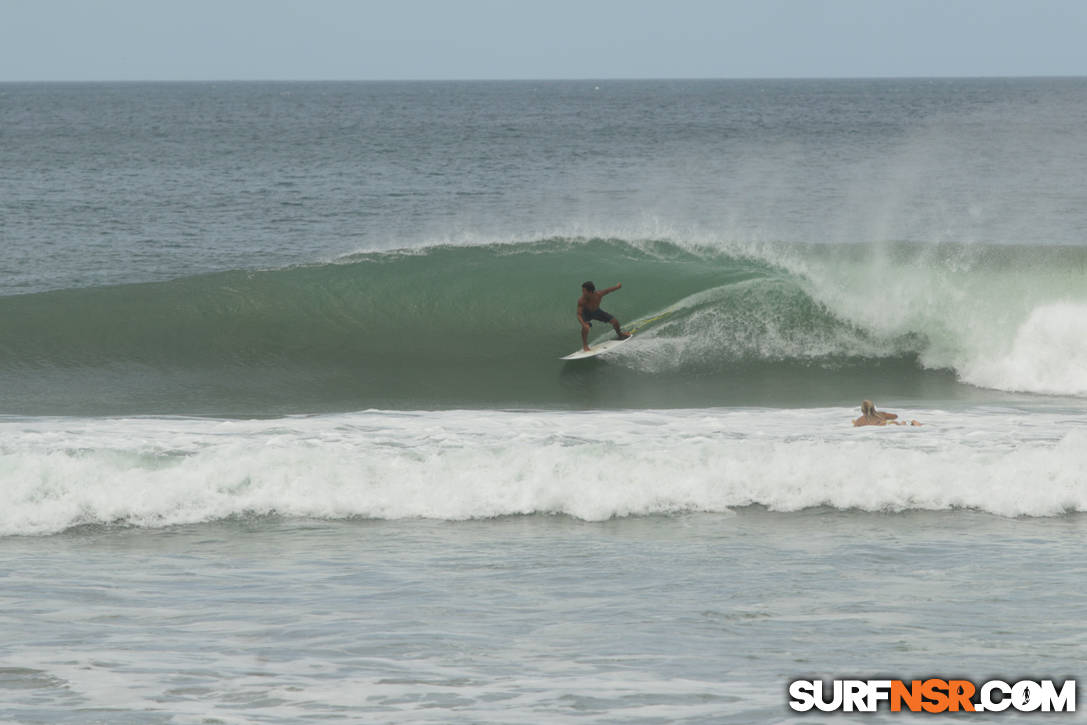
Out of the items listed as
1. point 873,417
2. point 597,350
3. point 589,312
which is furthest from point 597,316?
point 873,417

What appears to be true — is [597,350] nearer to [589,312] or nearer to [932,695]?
[589,312]

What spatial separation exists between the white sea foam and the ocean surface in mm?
36

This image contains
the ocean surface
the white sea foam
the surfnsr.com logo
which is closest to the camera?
the surfnsr.com logo

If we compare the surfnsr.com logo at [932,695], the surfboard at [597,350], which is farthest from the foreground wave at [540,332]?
the surfnsr.com logo at [932,695]

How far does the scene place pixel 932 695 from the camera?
573 cm

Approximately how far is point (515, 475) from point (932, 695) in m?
4.98

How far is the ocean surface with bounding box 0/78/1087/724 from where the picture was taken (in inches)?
244

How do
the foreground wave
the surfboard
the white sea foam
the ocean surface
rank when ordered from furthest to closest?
the surfboard
the foreground wave
the white sea foam
the ocean surface

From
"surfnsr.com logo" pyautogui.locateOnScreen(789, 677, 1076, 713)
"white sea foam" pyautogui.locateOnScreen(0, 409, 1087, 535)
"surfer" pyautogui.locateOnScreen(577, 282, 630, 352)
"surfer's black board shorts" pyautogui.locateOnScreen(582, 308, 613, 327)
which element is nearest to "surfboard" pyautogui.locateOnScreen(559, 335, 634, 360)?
"surfer" pyautogui.locateOnScreen(577, 282, 630, 352)

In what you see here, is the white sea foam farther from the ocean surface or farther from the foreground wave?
the foreground wave

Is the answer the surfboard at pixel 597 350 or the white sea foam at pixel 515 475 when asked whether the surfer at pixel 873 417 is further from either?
the surfboard at pixel 597 350

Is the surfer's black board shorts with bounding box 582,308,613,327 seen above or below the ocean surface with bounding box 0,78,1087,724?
above

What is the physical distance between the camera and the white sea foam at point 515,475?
31.8 ft

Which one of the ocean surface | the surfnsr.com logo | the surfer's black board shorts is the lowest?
the surfnsr.com logo
